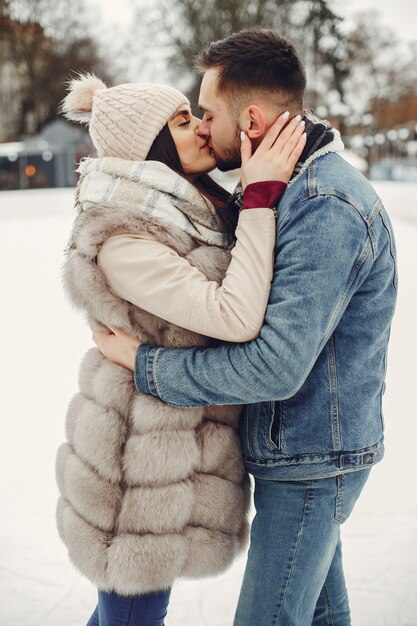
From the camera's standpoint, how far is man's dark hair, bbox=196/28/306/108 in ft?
4.24

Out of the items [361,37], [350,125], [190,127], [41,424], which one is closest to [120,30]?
[350,125]

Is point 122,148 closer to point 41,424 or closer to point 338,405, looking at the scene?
point 338,405

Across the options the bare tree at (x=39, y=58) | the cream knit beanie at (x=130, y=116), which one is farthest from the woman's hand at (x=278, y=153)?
the bare tree at (x=39, y=58)

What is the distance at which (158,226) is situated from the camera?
134cm

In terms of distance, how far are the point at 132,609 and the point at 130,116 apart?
1.05 meters

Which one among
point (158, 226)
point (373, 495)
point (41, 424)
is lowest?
point (41, 424)

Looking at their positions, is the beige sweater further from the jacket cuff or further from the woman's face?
the woman's face

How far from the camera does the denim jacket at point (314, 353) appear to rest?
118 cm

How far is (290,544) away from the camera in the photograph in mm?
1352

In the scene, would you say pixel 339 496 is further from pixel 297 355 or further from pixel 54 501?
pixel 54 501

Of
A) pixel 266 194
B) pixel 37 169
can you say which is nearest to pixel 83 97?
pixel 266 194

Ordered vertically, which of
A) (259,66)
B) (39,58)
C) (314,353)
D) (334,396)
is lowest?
(39,58)

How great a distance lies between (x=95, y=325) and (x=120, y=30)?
73.0 ft

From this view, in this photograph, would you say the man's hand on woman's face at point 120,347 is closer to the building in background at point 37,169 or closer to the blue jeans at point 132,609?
the blue jeans at point 132,609
